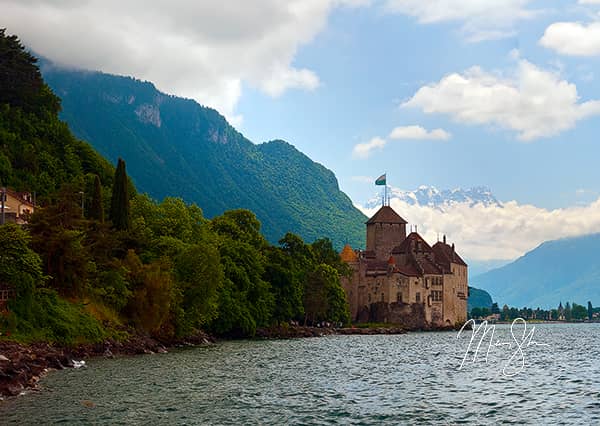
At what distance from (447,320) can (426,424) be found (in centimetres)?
13221

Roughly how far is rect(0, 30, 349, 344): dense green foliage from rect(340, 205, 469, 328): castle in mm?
31186

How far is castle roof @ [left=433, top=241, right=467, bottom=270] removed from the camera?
160 meters

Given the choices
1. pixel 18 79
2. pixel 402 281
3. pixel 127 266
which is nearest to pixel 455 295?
pixel 402 281

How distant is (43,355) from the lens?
4541 cm

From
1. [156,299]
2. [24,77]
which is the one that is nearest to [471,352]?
[156,299]

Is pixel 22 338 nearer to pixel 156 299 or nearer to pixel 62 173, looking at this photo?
pixel 156 299

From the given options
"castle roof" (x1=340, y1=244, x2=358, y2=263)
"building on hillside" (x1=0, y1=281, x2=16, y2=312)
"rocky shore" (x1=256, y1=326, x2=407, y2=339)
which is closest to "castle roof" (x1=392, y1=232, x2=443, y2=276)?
"castle roof" (x1=340, y1=244, x2=358, y2=263)

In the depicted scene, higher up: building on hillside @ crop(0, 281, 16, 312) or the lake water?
building on hillside @ crop(0, 281, 16, 312)

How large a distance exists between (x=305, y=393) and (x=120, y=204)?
140 ft

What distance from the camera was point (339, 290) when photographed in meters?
122

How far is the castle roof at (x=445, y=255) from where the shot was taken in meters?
160

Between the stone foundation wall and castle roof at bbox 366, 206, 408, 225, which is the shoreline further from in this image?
castle roof at bbox 366, 206, 408, 225

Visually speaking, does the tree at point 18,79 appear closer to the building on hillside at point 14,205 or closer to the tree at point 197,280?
the building on hillside at point 14,205

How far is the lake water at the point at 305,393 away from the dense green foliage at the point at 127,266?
289 inches
